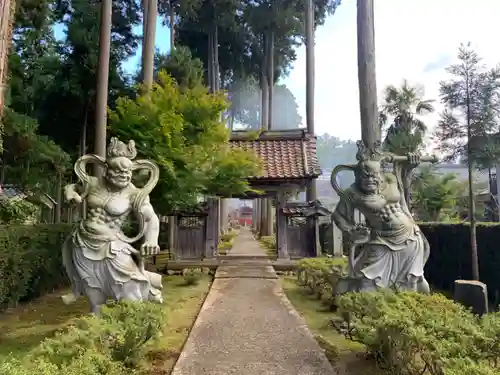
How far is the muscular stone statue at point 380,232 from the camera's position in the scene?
5121 millimetres

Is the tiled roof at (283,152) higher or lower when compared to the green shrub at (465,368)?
higher

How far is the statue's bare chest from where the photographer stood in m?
4.80

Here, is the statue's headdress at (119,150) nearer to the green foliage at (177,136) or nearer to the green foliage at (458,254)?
the green foliage at (177,136)

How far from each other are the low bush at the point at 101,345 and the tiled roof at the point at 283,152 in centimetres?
859

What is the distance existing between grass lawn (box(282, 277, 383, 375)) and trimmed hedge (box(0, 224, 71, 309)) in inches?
198

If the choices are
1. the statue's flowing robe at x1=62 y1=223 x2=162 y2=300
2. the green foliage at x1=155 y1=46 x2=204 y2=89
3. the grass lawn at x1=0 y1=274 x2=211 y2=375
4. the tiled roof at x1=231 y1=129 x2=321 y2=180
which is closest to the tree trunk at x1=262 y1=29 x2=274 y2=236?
the tiled roof at x1=231 y1=129 x2=321 y2=180

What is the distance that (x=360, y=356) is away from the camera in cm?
449

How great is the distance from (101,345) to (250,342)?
2.08 metres

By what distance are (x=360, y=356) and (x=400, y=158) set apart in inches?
104

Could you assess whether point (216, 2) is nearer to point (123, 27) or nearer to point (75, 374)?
point (123, 27)

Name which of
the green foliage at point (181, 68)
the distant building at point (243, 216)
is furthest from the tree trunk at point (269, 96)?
the distant building at point (243, 216)

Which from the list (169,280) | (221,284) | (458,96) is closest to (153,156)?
(221,284)

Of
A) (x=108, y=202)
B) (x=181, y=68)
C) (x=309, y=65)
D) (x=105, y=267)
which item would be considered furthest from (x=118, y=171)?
(x=309, y=65)

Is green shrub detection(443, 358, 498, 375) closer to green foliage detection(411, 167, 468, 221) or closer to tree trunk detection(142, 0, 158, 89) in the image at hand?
tree trunk detection(142, 0, 158, 89)
